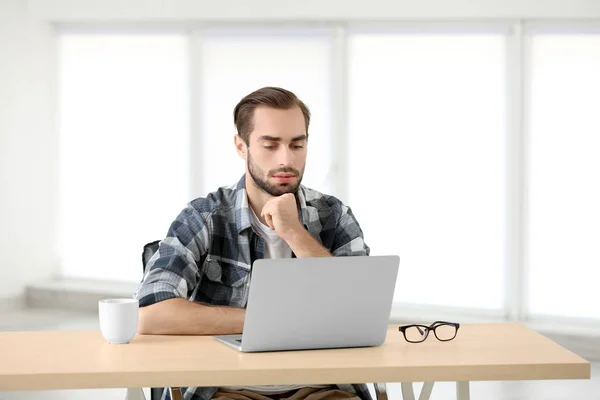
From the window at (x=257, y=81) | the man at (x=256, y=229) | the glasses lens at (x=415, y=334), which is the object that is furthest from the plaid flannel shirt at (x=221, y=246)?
the window at (x=257, y=81)

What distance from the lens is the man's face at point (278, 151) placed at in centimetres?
247

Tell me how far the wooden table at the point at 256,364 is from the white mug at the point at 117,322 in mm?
24

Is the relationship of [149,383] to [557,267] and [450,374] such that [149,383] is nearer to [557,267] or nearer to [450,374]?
[450,374]

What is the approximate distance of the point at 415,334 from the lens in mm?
2139

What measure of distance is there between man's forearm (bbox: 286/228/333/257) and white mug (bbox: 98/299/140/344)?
0.52 metres

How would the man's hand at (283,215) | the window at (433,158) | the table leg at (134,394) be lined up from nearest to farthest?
the table leg at (134,394), the man's hand at (283,215), the window at (433,158)

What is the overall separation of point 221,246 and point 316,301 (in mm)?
695

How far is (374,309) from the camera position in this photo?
189 cm

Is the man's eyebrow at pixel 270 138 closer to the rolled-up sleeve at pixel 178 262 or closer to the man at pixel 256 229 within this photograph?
the man at pixel 256 229

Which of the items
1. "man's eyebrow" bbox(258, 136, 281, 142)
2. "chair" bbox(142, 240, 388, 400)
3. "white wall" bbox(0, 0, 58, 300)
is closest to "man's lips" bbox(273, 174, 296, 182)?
"man's eyebrow" bbox(258, 136, 281, 142)

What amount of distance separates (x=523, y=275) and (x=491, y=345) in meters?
4.09

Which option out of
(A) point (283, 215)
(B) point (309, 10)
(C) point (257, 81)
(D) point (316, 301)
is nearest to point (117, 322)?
(D) point (316, 301)

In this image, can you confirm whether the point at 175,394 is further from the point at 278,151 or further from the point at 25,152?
the point at 25,152

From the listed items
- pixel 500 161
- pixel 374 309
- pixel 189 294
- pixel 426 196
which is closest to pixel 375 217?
pixel 426 196
